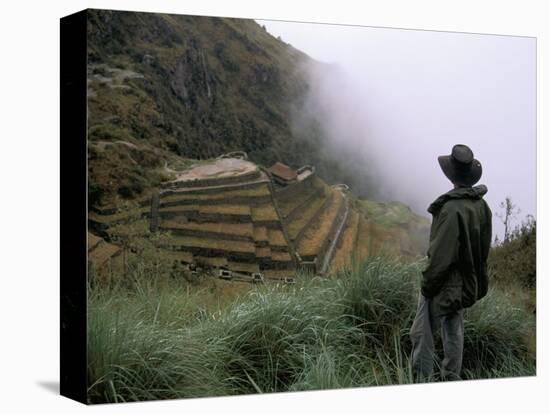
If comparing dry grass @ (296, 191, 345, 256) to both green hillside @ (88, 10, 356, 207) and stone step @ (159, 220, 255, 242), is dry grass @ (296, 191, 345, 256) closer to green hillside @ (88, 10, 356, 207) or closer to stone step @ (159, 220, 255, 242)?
green hillside @ (88, 10, 356, 207)

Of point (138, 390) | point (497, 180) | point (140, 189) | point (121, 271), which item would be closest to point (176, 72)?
point (140, 189)

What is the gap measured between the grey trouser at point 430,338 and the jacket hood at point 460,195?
0.78 m

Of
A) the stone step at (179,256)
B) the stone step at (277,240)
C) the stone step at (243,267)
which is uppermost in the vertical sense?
the stone step at (277,240)

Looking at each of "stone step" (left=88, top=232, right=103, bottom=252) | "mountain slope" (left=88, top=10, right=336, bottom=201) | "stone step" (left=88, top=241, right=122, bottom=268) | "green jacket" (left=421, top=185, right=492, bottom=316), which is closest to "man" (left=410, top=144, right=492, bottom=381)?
"green jacket" (left=421, top=185, right=492, bottom=316)

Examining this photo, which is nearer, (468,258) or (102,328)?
(102,328)

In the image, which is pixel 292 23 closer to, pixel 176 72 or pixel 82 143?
pixel 176 72

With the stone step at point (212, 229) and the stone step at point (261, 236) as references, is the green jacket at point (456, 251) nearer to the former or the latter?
the stone step at point (261, 236)

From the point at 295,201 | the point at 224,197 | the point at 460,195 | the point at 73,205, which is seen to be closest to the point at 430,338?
the point at 460,195

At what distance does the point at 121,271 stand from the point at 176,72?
1648 mm

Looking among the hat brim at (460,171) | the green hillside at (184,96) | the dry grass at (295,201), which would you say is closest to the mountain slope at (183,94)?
the green hillside at (184,96)

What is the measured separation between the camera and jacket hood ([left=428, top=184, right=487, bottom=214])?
9328mm

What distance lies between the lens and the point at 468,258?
9.12 m

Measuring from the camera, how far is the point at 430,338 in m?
9.30

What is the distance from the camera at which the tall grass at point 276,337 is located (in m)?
8.20
